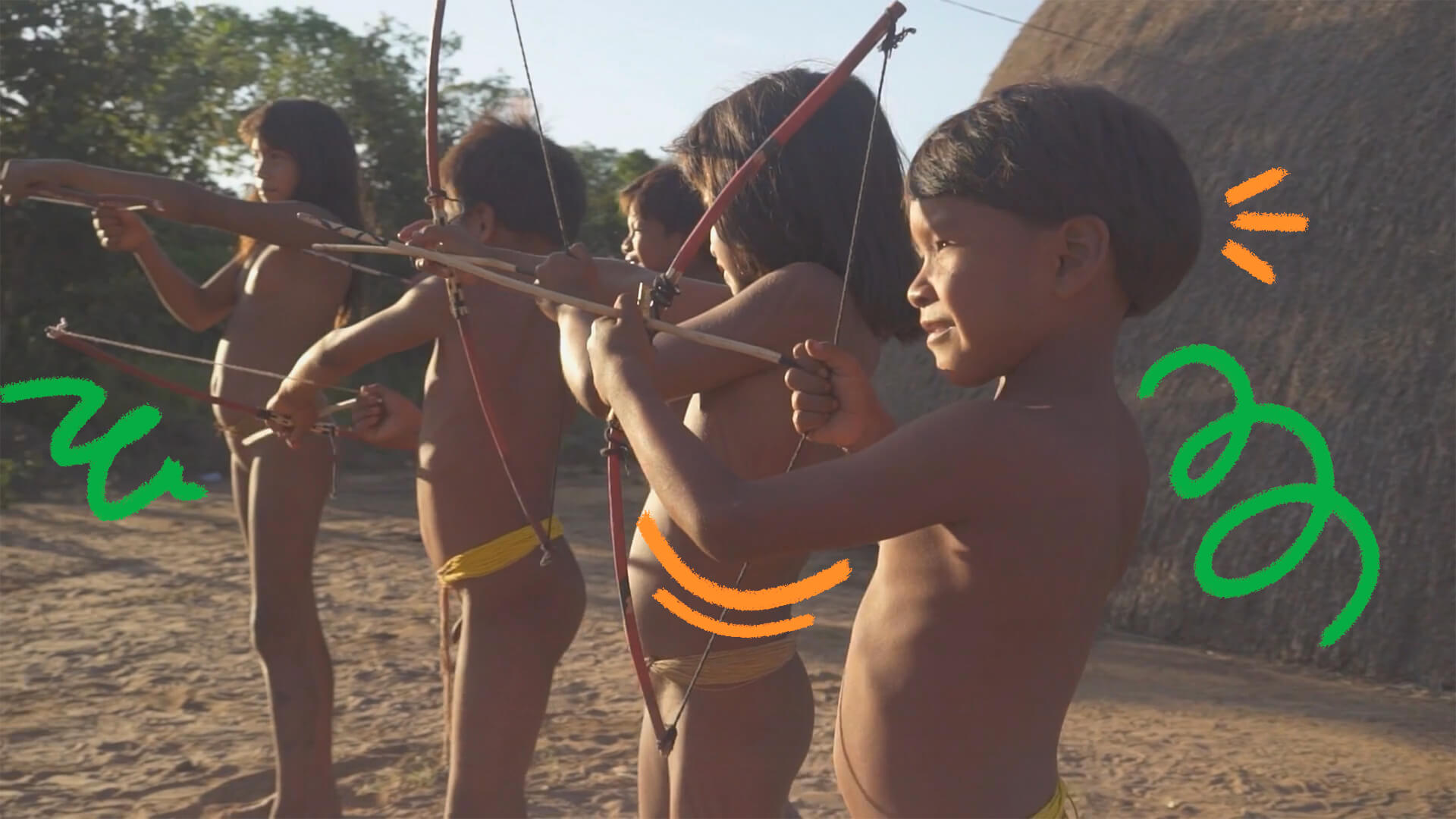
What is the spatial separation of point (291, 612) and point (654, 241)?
4.21 ft

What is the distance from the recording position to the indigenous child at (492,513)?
2982 millimetres

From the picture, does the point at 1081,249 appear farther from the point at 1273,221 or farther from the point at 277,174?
the point at 1273,221

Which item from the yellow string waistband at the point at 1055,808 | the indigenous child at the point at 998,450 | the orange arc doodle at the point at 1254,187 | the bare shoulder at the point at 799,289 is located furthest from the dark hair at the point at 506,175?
the orange arc doodle at the point at 1254,187

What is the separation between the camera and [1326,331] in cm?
663

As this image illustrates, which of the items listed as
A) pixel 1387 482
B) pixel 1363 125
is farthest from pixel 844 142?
pixel 1363 125

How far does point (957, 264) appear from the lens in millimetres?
1776

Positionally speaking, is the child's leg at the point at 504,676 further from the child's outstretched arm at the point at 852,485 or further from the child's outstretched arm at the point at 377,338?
the child's outstretched arm at the point at 852,485

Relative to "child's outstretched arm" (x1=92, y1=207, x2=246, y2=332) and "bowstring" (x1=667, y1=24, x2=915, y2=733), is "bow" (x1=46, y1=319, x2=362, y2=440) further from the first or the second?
"bowstring" (x1=667, y1=24, x2=915, y2=733)

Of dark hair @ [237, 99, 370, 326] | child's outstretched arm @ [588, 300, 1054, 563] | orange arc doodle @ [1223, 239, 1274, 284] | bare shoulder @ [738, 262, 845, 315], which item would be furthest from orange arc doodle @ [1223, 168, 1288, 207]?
child's outstretched arm @ [588, 300, 1054, 563]

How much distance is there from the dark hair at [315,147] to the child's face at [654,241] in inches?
34.0

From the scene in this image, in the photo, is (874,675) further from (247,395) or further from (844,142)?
(247,395)

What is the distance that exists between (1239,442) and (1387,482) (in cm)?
70

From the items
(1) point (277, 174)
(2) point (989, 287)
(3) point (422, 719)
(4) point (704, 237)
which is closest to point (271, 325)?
(1) point (277, 174)

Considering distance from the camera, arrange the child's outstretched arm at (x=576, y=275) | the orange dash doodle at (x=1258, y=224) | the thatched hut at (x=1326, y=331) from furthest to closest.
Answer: the orange dash doodle at (x=1258, y=224) → the thatched hut at (x=1326, y=331) → the child's outstretched arm at (x=576, y=275)
